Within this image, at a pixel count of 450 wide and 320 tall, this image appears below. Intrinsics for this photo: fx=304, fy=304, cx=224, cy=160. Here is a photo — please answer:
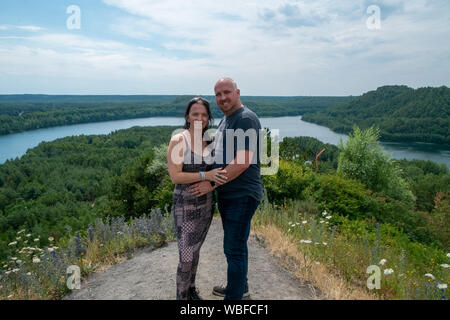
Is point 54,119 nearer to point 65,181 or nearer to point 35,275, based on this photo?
point 65,181

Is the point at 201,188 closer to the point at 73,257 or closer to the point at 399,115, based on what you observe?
the point at 73,257

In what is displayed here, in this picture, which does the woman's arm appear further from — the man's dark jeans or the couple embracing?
the man's dark jeans

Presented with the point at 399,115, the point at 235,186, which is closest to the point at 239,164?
the point at 235,186

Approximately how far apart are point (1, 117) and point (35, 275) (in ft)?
541

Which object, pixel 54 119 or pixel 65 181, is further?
pixel 54 119

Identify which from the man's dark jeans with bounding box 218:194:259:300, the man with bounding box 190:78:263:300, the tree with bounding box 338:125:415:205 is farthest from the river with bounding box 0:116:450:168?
the man's dark jeans with bounding box 218:194:259:300

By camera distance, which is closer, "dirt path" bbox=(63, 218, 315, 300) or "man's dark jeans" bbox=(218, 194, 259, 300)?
"man's dark jeans" bbox=(218, 194, 259, 300)

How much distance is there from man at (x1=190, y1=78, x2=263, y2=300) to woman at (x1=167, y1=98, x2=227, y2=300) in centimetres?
13

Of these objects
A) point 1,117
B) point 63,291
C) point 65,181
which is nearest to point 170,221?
point 63,291

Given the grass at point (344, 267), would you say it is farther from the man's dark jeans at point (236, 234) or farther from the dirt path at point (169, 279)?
the man's dark jeans at point (236, 234)

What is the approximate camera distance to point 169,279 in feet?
12.2

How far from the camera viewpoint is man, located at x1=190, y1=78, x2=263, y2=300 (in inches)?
102

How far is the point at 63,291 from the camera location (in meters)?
3.67
